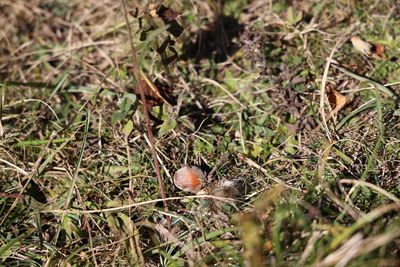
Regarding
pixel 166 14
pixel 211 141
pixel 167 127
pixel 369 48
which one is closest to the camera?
pixel 166 14

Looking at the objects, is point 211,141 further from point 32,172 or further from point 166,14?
point 32,172

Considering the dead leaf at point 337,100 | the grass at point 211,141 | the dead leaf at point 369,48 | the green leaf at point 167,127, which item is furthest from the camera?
the dead leaf at point 369,48

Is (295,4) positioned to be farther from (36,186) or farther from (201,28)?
(36,186)

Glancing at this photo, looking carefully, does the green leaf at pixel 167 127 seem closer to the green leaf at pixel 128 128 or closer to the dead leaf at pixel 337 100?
the green leaf at pixel 128 128

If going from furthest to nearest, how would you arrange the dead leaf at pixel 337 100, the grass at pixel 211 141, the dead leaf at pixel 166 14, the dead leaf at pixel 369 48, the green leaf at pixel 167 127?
the dead leaf at pixel 369 48 → the dead leaf at pixel 337 100 → the green leaf at pixel 167 127 → the dead leaf at pixel 166 14 → the grass at pixel 211 141

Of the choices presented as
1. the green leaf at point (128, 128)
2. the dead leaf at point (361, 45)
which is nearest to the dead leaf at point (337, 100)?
the dead leaf at point (361, 45)

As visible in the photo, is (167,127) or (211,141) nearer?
(167,127)

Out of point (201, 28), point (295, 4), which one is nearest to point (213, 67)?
point (201, 28)

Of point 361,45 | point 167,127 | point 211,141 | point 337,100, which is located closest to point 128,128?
point 167,127
